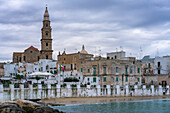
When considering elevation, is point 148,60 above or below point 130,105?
above

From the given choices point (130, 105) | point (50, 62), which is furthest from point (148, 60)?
point (130, 105)

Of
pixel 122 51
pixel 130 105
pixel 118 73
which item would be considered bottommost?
pixel 130 105

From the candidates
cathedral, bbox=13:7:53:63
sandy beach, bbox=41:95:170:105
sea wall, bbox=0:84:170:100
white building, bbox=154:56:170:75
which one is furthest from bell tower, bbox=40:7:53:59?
sandy beach, bbox=41:95:170:105

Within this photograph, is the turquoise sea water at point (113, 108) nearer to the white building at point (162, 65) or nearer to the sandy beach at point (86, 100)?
the sandy beach at point (86, 100)

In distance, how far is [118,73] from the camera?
63750mm

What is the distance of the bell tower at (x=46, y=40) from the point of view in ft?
291

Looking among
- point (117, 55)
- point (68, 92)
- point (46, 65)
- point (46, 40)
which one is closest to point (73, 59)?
point (117, 55)

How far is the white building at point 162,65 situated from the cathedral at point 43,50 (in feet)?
105

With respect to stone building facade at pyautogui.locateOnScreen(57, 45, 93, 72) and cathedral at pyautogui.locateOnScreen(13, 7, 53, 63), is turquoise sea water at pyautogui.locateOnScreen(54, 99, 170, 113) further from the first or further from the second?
cathedral at pyautogui.locateOnScreen(13, 7, 53, 63)

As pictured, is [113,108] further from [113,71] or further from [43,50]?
[43,50]

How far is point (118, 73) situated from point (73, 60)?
463 inches

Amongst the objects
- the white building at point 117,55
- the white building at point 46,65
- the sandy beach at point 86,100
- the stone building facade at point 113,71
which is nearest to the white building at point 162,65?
the stone building facade at point 113,71

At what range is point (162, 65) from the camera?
7738 cm

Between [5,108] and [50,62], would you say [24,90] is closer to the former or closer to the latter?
[5,108]
